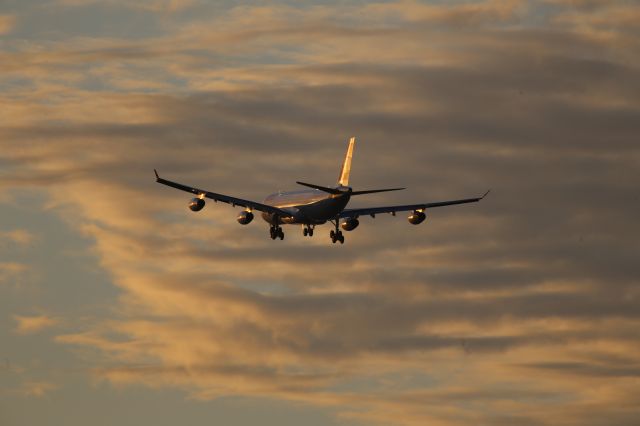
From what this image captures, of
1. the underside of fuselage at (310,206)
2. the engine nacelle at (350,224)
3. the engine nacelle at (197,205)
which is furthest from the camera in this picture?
the engine nacelle at (350,224)

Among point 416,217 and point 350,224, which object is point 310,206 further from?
point 416,217

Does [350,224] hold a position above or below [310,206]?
below

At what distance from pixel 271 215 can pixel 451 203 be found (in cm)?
2139

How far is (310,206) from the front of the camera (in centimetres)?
15575

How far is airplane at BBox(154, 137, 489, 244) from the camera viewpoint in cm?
15175

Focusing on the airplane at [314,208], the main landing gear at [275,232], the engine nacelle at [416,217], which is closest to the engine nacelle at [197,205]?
the airplane at [314,208]

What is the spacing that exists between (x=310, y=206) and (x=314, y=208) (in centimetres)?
71

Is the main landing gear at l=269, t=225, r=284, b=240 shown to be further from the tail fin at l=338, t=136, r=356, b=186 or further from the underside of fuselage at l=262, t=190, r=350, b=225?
the tail fin at l=338, t=136, r=356, b=186

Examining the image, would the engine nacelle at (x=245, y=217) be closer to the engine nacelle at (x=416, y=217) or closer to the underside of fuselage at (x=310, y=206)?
the underside of fuselage at (x=310, y=206)

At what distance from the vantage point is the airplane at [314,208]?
152 m

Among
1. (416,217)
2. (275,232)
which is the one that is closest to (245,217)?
(275,232)

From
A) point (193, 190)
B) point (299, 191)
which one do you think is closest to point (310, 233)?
point (299, 191)

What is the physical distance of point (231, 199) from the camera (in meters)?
156

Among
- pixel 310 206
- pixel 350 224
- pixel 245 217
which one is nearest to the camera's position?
pixel 310 206
